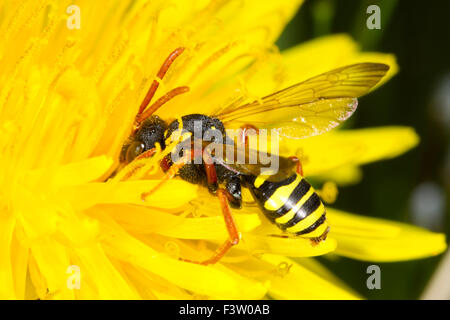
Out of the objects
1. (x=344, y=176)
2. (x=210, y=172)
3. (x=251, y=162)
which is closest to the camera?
(x=251, y=162)

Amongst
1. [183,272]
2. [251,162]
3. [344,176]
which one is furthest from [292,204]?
[344,176]

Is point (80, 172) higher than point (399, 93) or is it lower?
lower

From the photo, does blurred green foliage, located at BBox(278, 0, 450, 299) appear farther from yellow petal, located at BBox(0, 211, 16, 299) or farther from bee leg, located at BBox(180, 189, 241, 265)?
yellow petal, located at BBox(0, 211, 16, 299)

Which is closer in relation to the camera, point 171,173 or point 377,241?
point 171,173

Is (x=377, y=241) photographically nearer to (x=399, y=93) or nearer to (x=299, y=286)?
(x=299, y=286)

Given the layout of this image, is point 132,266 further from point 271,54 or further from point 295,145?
point 271,54

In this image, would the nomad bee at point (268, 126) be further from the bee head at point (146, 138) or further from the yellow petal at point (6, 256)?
the yellow petal at point (6, 256)

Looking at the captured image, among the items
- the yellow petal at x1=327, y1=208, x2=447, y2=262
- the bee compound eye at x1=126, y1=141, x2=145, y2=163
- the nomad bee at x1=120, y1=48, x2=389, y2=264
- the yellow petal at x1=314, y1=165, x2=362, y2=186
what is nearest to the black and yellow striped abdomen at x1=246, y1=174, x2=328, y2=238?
the nomad bee at x1=120, y1=48, x2=389, y2=264
